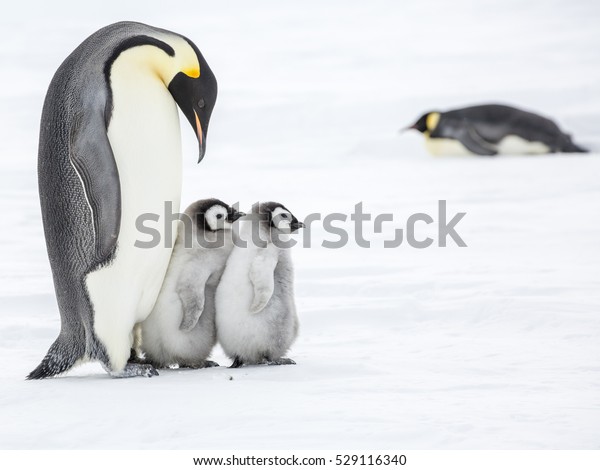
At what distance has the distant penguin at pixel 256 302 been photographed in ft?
11.4

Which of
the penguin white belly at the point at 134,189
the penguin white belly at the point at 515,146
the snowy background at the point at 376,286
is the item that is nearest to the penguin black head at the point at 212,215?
the penguin white belly at the point at 134,189

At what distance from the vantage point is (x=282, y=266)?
11.7 ft

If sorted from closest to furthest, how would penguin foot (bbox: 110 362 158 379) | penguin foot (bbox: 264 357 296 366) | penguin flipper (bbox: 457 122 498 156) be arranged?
penguin foot (bbox: 110 362 158 379) < penguin foot (bbox: 264 357 296 366) < penguin flipper (bbox: 457 122 498 156)

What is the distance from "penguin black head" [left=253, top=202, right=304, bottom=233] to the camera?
11.8 ft

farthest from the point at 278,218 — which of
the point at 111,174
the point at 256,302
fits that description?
the point at 111,174

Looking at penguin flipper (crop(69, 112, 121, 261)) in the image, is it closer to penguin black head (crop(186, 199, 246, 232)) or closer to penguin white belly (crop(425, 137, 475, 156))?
penguin black head (crop(186, 199, 246, 232))

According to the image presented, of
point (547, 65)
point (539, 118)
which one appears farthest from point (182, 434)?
point (547, 65)

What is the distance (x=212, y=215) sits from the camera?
353 cm

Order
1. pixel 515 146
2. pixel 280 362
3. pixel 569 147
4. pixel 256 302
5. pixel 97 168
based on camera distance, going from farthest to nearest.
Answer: pixel 515 146 < pixel 569 147 < pixel 280 362 < pixel 256 302 < pixel 97 168

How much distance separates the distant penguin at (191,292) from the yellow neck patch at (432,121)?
743 cm

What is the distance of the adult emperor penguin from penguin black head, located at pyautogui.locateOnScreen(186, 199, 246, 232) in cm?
10

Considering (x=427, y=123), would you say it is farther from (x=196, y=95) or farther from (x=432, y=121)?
(x=196, y=95)

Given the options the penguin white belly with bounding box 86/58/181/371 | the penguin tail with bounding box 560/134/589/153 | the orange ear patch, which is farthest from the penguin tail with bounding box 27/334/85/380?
the penguin tail with bounding box 560/134/589/153

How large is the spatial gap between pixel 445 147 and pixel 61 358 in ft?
24.7
